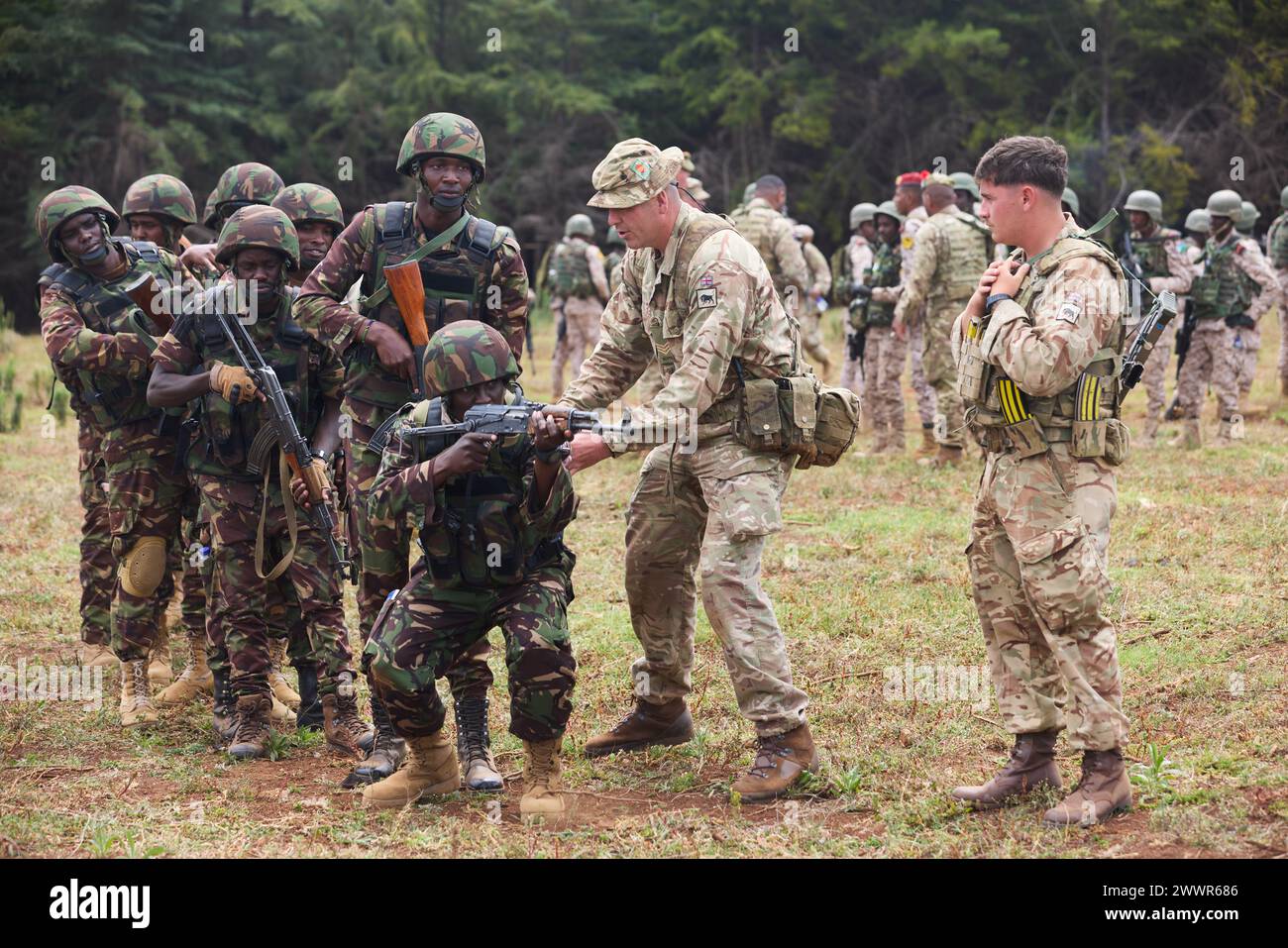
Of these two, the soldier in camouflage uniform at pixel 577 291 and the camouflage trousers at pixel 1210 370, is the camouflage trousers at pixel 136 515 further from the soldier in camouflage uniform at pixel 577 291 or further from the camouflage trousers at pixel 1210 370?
the soldier in camouflage uniform at pixel 577 291

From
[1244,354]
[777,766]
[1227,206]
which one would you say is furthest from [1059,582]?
[1244,354]

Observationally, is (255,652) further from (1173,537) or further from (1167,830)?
(1173,537)

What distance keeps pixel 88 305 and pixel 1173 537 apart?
6297 mm

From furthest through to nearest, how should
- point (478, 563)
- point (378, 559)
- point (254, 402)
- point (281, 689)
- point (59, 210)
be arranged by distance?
point (281, 689) < point (59, 210) < point (254, 402) < point (378, 559) < point (478, 563)

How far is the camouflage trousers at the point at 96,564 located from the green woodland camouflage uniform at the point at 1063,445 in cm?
462

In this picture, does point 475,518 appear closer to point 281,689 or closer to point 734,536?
point 734,536

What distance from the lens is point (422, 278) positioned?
228 inches

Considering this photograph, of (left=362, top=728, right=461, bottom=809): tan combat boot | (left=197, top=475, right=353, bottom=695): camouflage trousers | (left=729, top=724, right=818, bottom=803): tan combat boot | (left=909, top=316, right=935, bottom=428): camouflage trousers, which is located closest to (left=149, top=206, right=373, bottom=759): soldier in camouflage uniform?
(left=197, top=475, right=353, bottom=695): camouflage trousers

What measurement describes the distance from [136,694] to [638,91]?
25643 mm

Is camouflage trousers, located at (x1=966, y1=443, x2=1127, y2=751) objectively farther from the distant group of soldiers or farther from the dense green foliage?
the dense green foliage

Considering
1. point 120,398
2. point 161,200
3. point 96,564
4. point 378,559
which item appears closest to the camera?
point 378,559

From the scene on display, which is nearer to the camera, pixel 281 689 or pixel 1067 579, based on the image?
pixel 1067 579
